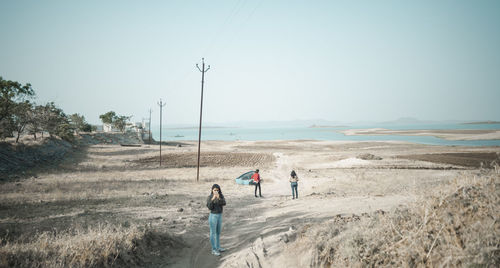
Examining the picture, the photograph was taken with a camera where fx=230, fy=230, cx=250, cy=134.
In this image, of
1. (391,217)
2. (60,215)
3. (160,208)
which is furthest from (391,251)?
(60,215)

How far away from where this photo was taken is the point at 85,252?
18.1ft

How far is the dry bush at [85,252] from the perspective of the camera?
521 cm

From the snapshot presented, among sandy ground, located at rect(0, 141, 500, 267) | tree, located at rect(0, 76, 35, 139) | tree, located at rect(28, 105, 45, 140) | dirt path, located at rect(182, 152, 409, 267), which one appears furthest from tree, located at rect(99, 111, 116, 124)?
dirt path, located at rect(182, 152, 409, 267)

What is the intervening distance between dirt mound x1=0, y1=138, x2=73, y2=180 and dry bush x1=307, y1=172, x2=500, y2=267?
29.9m

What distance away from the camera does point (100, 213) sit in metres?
11.5

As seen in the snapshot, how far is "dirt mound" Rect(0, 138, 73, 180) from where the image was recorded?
80.8 feet

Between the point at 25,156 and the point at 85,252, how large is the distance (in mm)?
33794

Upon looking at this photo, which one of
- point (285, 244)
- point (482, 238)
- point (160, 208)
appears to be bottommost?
point (160, 208)

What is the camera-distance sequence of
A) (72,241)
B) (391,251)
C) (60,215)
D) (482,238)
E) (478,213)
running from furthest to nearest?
(60,215), (72,241), (391,251), (478,213), (482,238)

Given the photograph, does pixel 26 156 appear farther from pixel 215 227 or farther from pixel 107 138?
pixel 107 138

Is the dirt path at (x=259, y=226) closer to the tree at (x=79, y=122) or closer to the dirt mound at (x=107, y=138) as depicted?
the dirt mound at (x=107, y=138)

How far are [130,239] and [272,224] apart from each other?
5.49 m

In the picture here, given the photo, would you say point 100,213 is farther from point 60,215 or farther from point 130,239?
point 130,239

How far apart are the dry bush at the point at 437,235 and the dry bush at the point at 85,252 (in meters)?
5.00
